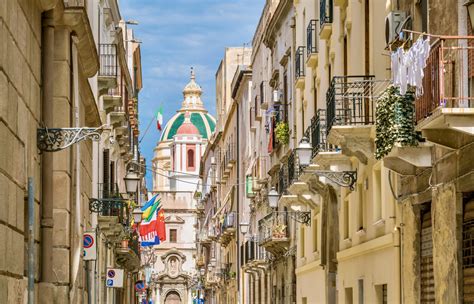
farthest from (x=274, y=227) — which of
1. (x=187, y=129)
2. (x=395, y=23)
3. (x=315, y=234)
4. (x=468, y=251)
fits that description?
(x=187, y=129)

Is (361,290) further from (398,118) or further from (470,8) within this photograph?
(470,8)

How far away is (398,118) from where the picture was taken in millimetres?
17984

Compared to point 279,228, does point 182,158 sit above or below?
above

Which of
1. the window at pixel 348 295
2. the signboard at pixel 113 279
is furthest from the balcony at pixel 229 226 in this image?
the window at pixel 348 295

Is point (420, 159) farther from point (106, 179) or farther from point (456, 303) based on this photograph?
point (106, 179)

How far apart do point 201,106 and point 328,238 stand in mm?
142290

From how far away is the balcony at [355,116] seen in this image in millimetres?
22938

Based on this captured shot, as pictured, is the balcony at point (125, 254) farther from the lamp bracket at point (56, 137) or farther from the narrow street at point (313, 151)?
the lamp bracket at point (56, 137)

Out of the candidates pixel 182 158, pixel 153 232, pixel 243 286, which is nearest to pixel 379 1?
pixel 153 232

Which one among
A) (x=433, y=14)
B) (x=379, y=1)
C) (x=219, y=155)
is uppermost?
(x=219, y=155)

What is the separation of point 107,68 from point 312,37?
6082mm

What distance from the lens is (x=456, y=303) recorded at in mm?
16953

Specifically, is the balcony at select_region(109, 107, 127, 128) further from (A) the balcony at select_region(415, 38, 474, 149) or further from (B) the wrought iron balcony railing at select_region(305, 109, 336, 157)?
(A) the balcony at select_region(415, 38, 474, 149)

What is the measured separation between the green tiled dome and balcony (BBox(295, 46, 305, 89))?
416 feet
